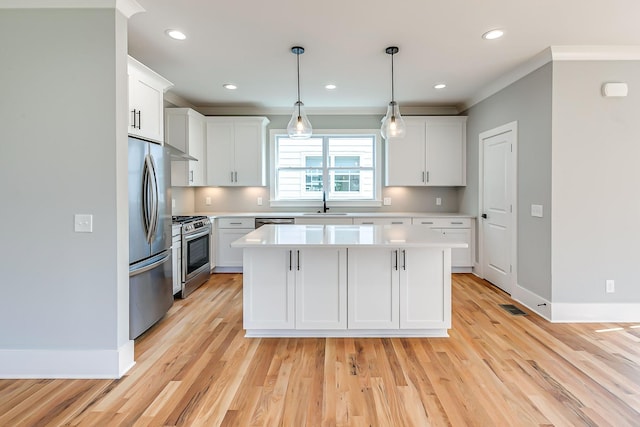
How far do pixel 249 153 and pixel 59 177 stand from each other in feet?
10.5

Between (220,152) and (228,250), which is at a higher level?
(220,152)

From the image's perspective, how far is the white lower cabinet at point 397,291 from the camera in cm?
286

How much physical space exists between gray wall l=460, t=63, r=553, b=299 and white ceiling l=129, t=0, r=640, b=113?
29 cm

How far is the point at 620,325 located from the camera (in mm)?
3158

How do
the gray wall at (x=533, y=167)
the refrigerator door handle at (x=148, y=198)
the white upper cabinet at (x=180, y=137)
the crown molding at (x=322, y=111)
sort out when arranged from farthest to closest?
the crown molding at (x=322, y=111)
the white upper cabinet at (x=180, y=137)
the gray wall at (x=533, y=167)
the refrigerator door handle at (x=148, y=198)

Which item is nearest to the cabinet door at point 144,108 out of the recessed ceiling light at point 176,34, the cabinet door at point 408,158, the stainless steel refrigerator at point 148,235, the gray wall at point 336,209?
the stainless steel refrigerator at point 148,235

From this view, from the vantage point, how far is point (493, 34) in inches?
115

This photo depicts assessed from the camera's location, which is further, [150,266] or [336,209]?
[336,209]

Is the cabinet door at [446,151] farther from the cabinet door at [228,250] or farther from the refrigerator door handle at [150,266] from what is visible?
the refrigerator door handle at [150,266]

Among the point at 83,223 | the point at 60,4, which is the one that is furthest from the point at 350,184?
the point at 60,4

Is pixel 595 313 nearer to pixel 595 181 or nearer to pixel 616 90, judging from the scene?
pixel 595 181

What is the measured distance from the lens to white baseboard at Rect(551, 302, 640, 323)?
10.6 ft

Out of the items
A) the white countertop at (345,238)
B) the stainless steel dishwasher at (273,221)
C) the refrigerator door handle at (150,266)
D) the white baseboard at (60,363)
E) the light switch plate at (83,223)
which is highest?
the light switch plate at (83,223)

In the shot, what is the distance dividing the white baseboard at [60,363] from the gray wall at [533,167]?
3.77m
